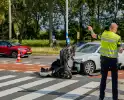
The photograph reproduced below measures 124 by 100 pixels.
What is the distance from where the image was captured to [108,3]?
70.6 metres

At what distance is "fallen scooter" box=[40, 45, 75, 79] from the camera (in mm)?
14492

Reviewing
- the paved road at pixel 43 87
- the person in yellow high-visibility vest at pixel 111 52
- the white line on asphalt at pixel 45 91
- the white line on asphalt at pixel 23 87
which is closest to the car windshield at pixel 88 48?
the paved road at pixel 43 87

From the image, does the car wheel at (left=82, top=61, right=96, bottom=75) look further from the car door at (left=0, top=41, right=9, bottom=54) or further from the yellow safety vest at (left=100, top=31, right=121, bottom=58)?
the car door at (left=0, top=41, right=9, bottom=54)

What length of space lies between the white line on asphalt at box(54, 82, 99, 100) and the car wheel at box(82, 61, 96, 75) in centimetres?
269

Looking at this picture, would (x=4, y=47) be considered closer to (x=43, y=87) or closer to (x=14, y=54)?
(x=14, y=54)

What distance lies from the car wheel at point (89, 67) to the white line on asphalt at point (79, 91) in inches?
106

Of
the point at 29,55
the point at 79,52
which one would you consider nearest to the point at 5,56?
the point at 29,55

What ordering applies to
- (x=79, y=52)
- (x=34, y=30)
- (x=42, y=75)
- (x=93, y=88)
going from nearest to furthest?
(x=93, y=88) → (x=42, y=75) → (x=79, y=52) → (x=34, y=30)

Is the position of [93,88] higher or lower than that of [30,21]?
lower

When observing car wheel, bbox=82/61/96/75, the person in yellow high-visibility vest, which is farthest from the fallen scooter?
the person in yellow high-visibility vest

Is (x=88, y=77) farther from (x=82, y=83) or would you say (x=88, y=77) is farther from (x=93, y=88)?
(x=93, y=88)

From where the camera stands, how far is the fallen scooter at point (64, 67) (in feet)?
47.5

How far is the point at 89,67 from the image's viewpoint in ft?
52.6

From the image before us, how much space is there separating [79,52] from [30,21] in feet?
183
